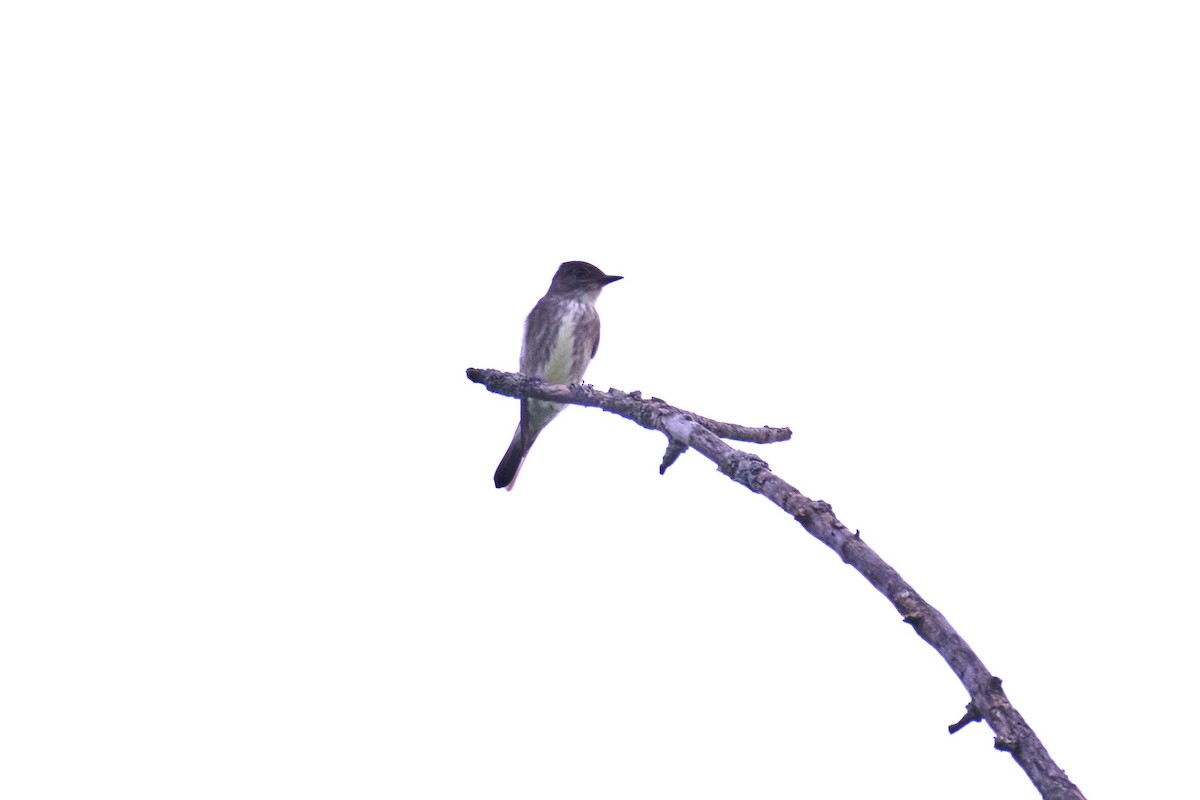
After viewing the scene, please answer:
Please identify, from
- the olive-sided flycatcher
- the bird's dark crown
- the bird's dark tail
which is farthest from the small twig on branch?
the bird's dark crown

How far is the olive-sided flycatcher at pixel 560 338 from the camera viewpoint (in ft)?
35.1

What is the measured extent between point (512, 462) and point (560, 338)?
3.80 ft

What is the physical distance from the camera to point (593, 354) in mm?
11445

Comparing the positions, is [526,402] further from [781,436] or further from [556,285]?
[781,436]

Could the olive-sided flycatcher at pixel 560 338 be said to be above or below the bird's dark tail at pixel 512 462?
above

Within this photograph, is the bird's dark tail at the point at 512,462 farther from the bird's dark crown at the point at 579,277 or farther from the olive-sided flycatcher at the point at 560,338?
the bird's dark crown at the point at 579,277

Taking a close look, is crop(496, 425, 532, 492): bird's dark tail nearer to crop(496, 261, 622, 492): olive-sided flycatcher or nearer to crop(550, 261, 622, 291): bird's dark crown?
crop(496, 261, 622, 492): olive-sided flycatcher

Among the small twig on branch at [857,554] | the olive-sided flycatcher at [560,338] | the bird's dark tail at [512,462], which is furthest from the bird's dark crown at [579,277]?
the small twig on branch at [857,554]

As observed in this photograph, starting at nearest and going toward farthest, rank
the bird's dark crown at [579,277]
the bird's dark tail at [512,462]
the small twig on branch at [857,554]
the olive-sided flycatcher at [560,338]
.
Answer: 1. the small twig on branch at [857,554]
2. the bird's dark tail at [512,462]
3. the olive-sided flycatcher at [560,338]
4. the bird's dark crown at [579,277]

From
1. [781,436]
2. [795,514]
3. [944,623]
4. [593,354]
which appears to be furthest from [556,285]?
[944,623]

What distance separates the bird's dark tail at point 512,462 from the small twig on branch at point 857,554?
4448 millimetres

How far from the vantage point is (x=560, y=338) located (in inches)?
433

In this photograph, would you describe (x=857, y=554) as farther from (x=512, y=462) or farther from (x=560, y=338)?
(x=560, y=338)

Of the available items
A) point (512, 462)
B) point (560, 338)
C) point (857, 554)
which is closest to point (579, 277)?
point (560, 338)
